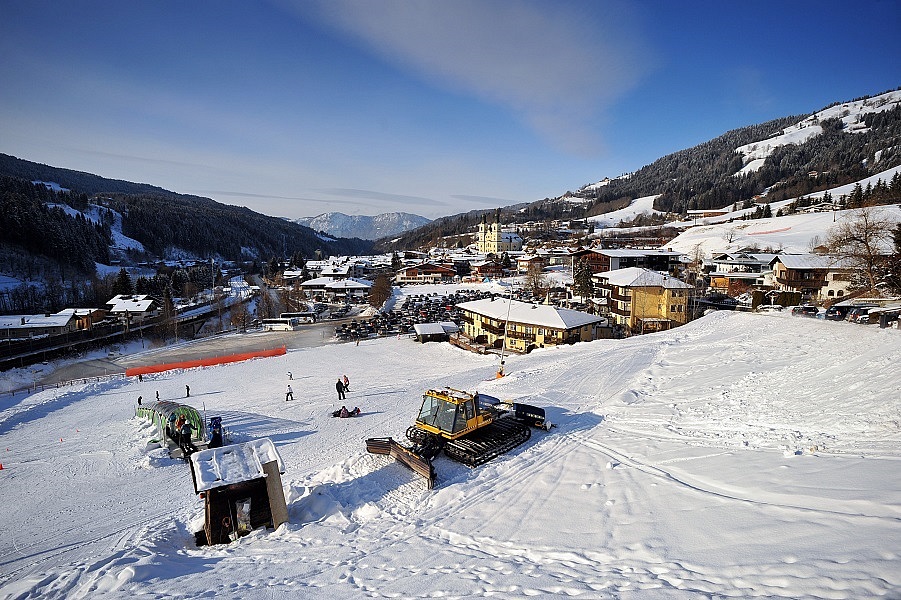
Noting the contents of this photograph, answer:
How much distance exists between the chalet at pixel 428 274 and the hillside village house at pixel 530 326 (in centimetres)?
4853

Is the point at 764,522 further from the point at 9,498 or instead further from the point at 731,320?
the point at 731,320

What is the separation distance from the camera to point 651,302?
3409 cm

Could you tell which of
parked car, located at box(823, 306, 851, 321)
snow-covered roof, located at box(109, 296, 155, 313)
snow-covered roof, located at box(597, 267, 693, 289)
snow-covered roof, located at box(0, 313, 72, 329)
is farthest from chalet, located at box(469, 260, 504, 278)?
parked car, located at box(823, 306, 851, 321)

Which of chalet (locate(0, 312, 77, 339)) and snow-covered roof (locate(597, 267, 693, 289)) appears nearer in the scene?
snow-covered roof (locate(597, 267, 693, 289))

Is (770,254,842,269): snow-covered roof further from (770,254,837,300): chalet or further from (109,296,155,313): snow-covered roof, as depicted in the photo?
(109,296,155,313): snow-covered roof

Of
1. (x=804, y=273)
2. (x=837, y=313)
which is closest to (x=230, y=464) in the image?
(x=837, y=313)

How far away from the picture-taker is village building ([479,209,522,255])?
119250 millimetres

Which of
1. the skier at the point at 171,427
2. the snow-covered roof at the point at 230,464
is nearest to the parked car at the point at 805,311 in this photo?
the snow-covered roof at the point at 230,464

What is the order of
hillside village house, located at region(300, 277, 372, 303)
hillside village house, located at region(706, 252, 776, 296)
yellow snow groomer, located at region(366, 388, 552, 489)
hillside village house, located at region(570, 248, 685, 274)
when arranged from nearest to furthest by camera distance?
yellow snow groomer, located at region(366, 388, 552, 489)
hillside village house, located at region(706, 252, 776, 296)
hillside village house, located at region(570, 248, 685, 274)
hillside village house, located at region(300, 277, 372, 303)

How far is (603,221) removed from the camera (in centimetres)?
16225

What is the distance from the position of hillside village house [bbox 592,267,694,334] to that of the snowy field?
1801cm

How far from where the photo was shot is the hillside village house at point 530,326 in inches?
1198

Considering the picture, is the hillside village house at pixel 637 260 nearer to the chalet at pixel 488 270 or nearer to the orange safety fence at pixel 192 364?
the chalet at pixel 488 270

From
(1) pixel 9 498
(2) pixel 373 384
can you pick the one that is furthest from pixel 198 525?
(2) pixel 373 384
